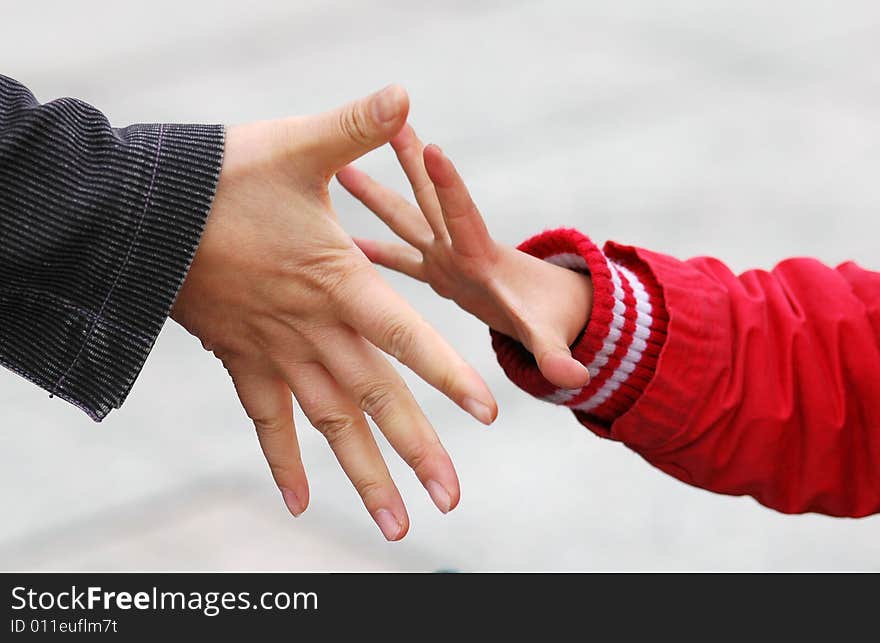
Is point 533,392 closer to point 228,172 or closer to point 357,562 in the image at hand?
point 228,172

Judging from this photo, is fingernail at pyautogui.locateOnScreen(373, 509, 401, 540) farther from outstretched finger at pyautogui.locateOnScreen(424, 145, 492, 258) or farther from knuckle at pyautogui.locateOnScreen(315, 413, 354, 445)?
outstretched finger at pyautogui.locateOnScreen(424, 145, 492, 258)

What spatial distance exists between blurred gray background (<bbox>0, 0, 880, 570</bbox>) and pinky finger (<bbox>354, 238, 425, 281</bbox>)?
1.19ft

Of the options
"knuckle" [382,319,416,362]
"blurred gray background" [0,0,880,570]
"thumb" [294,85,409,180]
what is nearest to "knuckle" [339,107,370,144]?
"thumb" [294,85,409,180]

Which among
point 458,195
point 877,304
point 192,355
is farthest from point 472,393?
point 192,355

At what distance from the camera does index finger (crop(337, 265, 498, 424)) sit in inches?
25.6

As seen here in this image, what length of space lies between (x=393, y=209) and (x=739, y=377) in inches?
10.6

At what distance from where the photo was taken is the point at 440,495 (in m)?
0.69

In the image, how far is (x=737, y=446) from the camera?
2.45 feet

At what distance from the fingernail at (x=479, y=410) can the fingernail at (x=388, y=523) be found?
125 mm

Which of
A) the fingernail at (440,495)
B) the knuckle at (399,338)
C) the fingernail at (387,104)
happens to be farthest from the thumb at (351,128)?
the fingernail at (440,495)

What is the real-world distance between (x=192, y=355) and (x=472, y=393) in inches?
29.1

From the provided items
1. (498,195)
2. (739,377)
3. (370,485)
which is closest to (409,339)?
(370,485)

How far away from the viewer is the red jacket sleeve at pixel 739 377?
28.8 inches

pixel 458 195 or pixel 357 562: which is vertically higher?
pixel 458 195
